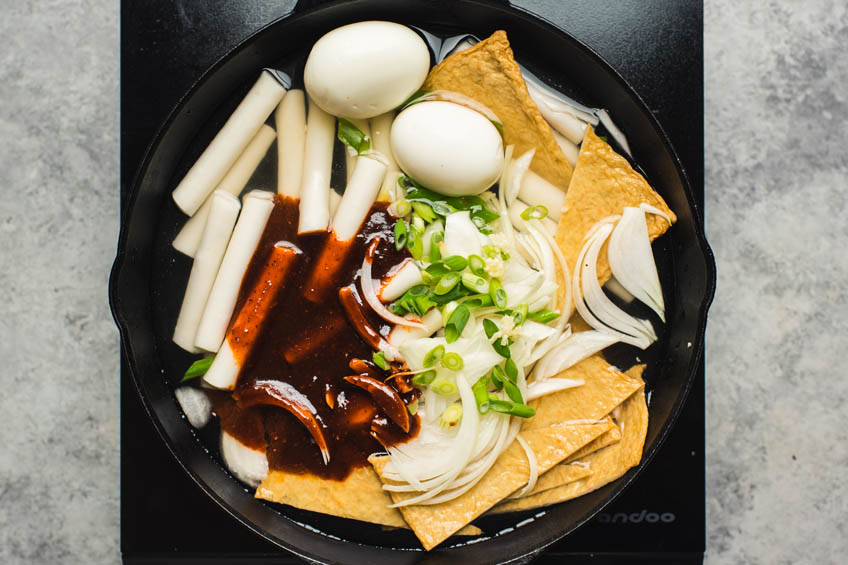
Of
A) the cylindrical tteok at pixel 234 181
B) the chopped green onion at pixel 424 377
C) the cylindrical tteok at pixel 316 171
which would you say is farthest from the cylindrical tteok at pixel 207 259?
the chopped green onion at pixel 424 377

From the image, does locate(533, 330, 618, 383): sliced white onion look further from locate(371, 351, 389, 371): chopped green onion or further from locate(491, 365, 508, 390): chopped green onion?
locate(371, 351, 389, 371): chopped green onion

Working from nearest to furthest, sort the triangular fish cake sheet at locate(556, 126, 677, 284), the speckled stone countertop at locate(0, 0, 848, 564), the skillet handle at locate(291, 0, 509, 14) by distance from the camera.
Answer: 1. the skillet handle at locate(291, 0, 509, 14)
2. the triangular fish cake sheet at locate(556, 126, 677, 284)
3. the speckled stone countertop at locate(0, 0, 848, 564)

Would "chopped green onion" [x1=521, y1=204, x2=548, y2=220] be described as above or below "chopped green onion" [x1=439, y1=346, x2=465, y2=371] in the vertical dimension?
above

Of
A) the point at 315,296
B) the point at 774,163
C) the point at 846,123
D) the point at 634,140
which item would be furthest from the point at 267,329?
the point at 846,123

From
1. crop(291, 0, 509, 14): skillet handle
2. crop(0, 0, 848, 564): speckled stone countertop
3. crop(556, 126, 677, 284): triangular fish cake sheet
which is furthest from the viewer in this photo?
crop(0, 0, 848, 564): speckled stone countertop

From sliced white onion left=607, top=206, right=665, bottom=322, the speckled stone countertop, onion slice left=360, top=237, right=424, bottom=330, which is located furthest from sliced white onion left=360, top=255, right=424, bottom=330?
the speckled stone countertop
